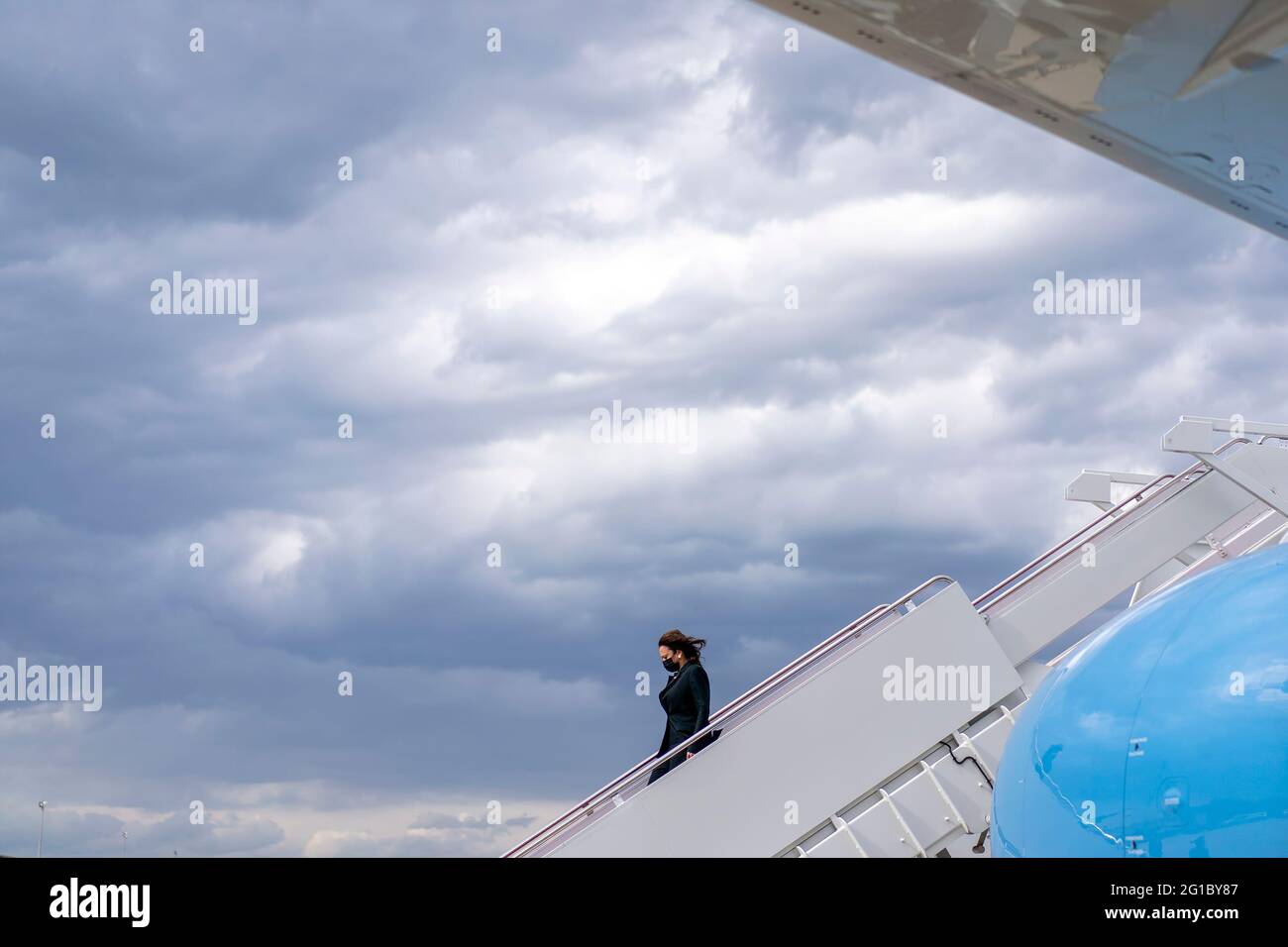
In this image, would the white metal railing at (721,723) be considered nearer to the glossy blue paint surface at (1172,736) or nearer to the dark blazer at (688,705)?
the dark blazer at (688,705)

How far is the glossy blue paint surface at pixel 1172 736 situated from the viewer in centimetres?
510

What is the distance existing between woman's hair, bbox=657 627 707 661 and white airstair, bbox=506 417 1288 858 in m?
0.58

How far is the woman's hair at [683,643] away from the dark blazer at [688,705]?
0.21ft

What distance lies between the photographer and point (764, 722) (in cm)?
999

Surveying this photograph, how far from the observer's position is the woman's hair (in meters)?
9.91

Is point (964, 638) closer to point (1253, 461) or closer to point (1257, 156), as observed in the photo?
point (1253, 461)

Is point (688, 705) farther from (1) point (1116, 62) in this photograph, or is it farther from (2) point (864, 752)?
(1) point (1116, 62)

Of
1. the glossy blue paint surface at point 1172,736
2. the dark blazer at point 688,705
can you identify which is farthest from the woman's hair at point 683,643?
the glossy blue paint surface at point 1172,736

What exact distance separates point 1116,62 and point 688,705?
718 cm

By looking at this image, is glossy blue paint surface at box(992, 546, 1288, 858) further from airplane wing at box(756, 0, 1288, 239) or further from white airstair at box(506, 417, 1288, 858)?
white airstair at box(506, 417, 1288, 858)

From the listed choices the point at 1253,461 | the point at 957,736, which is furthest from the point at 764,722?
the point at 1253,461

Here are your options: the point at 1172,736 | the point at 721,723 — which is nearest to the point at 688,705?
the point at 721,723
